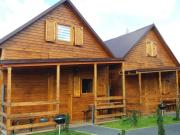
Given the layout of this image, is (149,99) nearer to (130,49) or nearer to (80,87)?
(130,49)

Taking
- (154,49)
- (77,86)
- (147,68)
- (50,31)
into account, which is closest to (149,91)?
(147,68)

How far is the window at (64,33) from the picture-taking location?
15625mm

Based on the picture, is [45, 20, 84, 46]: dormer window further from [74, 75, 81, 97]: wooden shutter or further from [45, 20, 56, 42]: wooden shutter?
[74, 75, 81, 97]: wooden shutter

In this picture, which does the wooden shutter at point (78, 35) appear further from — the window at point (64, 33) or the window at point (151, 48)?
the window at point (151, 48)

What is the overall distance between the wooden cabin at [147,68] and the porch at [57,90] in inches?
72.3

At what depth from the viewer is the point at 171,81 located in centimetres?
2202

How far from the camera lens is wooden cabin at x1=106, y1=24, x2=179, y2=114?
19.4 metres

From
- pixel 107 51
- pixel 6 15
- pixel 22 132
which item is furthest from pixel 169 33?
pixel 22 132

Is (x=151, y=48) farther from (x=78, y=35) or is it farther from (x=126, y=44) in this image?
(x=78, y=35)

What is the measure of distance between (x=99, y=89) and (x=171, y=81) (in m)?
7.52

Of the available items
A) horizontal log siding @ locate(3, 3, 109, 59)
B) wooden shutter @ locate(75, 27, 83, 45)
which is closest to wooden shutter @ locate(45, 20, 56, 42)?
horizontal log siding @ locate(3, 3, 109, 59)

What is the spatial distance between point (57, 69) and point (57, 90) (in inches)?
36.5

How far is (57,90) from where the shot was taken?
41.0 feet

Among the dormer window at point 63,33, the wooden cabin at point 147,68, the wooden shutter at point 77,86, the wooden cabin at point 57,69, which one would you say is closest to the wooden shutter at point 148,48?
the wooden cabin at point 147,68
